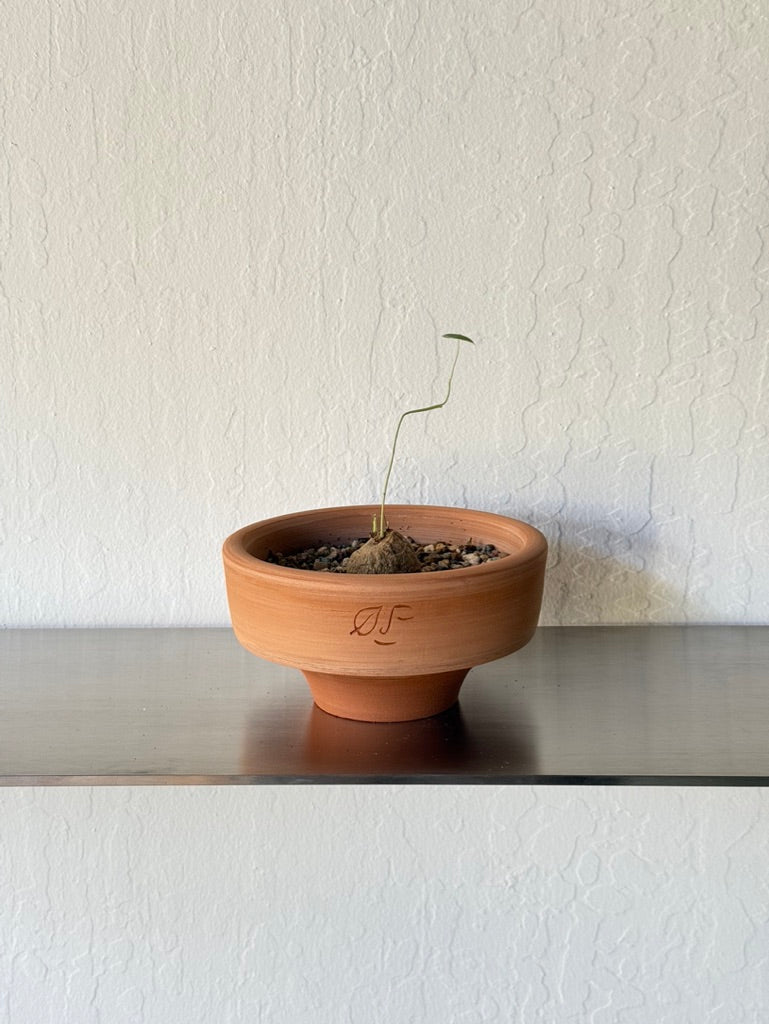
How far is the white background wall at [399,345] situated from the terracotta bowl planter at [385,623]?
0.15 metres

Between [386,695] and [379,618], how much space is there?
0.25ft

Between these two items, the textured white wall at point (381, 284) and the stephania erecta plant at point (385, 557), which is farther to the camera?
the textured white wall at point (381, 284)

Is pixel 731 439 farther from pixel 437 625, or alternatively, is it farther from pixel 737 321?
pixel 437 625

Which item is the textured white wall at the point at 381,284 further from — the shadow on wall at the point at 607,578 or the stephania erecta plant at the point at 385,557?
the stephania erecta plant at the point at 385,557

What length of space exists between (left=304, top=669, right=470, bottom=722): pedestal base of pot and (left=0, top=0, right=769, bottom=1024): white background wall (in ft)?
0.57

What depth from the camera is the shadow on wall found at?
763 mm

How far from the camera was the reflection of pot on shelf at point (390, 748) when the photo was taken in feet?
1.83

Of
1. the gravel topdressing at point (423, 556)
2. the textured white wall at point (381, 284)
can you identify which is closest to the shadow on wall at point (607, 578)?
the textured white wall at point (381, 284)
